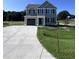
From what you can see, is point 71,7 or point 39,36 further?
point 39,36

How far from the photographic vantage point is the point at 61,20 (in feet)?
8.13

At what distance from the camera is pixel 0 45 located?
1.92 m

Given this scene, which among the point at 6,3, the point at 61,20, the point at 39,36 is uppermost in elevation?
the point at 6,3

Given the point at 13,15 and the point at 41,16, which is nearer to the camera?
the point at 13,15

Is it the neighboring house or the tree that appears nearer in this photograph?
the tree

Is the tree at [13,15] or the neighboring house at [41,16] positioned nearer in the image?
the tree at [13,15]

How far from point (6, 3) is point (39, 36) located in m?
3.00
